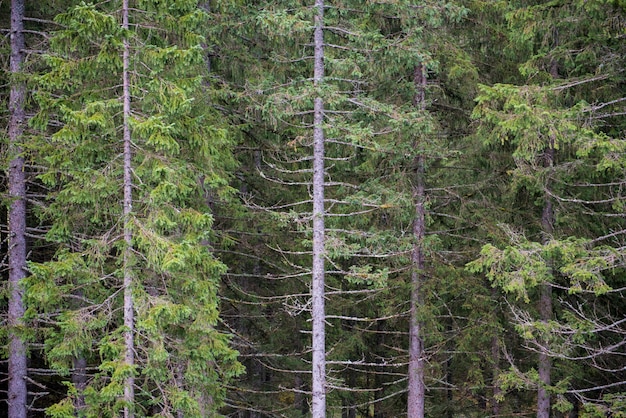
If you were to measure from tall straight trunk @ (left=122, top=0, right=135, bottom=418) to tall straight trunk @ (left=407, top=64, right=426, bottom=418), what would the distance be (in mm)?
6484

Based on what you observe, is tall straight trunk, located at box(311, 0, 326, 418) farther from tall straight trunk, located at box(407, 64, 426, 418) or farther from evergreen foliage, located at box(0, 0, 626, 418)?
tall straight trunk, located at box(407, 64, 426, 418)

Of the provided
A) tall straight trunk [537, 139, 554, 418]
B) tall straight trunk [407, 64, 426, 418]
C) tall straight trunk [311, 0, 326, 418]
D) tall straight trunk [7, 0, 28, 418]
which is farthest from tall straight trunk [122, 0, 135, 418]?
tall straight trunk [537, 139, 554, 418]

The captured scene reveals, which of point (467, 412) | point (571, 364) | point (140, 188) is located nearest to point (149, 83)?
point (140, 188)

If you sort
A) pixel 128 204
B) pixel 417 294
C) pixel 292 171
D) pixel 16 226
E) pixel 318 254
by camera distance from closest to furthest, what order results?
1. pixel 128 204
2. pixel 292 171
3. pixel 318 254
4. pixel 16 226
5. pixel 417 294

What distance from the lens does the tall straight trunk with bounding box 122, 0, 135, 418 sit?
917 cm

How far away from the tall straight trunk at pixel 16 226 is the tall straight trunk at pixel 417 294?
25.8ft

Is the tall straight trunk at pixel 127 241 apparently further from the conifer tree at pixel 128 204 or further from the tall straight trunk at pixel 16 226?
the tall straight trunk at pixel 16 226

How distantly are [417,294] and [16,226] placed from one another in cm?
828

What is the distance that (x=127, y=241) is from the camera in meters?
9.25

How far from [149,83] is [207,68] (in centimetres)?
337

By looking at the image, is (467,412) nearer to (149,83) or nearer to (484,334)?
(484,334)

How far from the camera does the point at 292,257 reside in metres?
16.2

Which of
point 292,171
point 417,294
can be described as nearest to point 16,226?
point 292,171

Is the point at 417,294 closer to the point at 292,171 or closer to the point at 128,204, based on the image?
the point at 292,171
